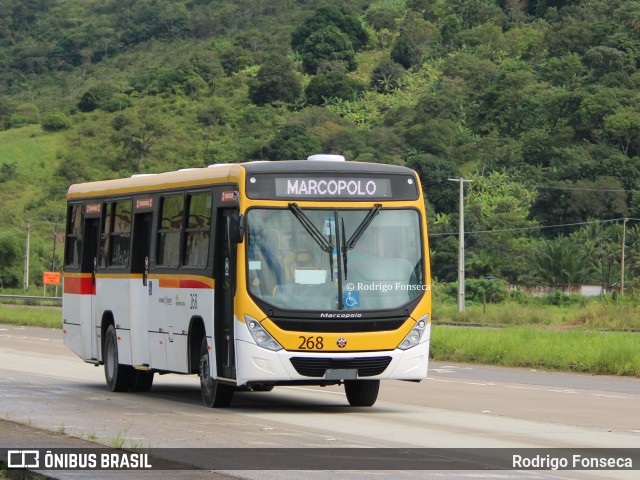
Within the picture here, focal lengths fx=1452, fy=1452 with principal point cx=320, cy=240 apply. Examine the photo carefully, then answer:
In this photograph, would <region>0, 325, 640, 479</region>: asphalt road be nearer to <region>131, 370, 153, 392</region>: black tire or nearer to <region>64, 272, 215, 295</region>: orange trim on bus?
<region>131, 370, 153, 392</region>: black tire

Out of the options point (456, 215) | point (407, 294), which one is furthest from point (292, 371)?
point (456, 215)

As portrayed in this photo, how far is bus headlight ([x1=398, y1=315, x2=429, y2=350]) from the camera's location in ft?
57.8

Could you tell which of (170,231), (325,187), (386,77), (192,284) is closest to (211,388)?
(192,284)

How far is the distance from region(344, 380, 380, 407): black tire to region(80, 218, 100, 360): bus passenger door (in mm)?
5215

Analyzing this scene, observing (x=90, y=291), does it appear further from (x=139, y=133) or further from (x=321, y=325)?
(x=139, y=133)

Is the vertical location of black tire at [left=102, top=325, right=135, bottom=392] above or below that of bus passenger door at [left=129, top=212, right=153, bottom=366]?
below

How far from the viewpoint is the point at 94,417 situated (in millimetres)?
17109

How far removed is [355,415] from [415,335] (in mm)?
1220

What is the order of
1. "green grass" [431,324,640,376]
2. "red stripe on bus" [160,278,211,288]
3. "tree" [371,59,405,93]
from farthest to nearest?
1. "tree" [371,59,405,93]
2. "green grass" [431,324,640,376]
3. "red stripe on bus" [160,278,211,288]

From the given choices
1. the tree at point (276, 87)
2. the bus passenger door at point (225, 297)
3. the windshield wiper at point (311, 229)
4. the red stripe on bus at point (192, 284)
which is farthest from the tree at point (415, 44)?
the windshield wiper at point (311, 229)

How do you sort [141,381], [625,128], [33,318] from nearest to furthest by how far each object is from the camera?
[141,381]
[33,318]
[625,128]

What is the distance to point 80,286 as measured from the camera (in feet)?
76.0

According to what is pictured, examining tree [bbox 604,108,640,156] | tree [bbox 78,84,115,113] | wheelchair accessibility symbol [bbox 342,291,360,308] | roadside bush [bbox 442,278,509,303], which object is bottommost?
roadside bush [bbox 442,278,509,303]

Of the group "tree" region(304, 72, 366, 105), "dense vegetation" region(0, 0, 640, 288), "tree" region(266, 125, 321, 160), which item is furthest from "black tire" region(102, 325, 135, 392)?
"tree" region(304, 72, 366, 105)
